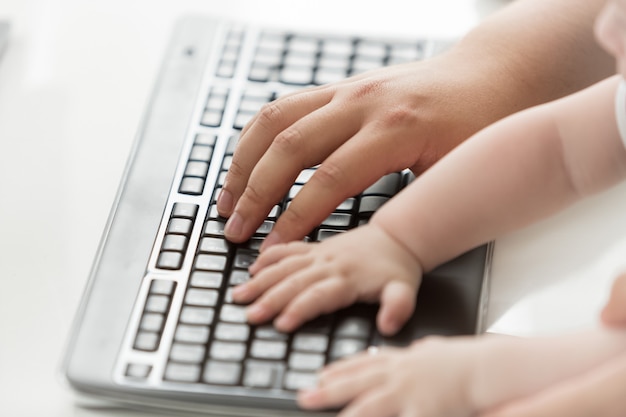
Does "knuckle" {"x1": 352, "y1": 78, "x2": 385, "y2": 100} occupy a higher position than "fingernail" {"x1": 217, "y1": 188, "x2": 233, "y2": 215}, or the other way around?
"knuckle" {"x1": 352, "y1": 78, "x2": 385, "y2": 100}

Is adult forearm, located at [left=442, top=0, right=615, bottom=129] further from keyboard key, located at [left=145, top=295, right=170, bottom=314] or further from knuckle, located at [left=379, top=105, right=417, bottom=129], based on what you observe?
keyboard key, located at [left=145, top=295, right=170, bottom=314]

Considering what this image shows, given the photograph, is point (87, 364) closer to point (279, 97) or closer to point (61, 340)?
point (61, 340)

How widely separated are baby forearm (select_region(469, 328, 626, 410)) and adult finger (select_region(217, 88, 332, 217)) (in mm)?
218

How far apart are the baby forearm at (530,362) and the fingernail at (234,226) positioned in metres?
0.18

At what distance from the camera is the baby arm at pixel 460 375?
51 cm

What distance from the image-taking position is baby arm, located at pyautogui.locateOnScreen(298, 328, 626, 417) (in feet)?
1.69

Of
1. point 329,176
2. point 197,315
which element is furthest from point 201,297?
point 329,176

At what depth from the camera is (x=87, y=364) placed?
0.57 metres

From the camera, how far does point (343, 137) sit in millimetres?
686

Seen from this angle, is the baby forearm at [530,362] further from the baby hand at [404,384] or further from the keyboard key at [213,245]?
the keyboard key at [213,245]

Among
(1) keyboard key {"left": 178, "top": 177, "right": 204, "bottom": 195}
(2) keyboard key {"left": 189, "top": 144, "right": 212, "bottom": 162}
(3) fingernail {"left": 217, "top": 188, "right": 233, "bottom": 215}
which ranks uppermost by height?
(2) keyboard key {"left": 189, "top": 144, "right": 212, "bottom": 162}

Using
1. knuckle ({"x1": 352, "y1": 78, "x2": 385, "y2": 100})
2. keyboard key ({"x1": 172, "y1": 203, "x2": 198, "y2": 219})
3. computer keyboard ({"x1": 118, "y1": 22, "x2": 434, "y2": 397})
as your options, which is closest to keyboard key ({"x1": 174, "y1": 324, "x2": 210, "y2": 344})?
computer keyboard ({"x1": 118, "y1": 22, "x2": 434, "y2": 397})

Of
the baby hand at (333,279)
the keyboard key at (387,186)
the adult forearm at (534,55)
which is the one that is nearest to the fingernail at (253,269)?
the baby hand at (333,279)

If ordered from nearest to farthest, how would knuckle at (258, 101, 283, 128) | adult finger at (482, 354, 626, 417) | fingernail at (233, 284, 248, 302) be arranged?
adult finger at (482, 354, 626, 417) < fingernail at (233, 284, 248, 302) < knuckle at (258, 101, 283, 128)
